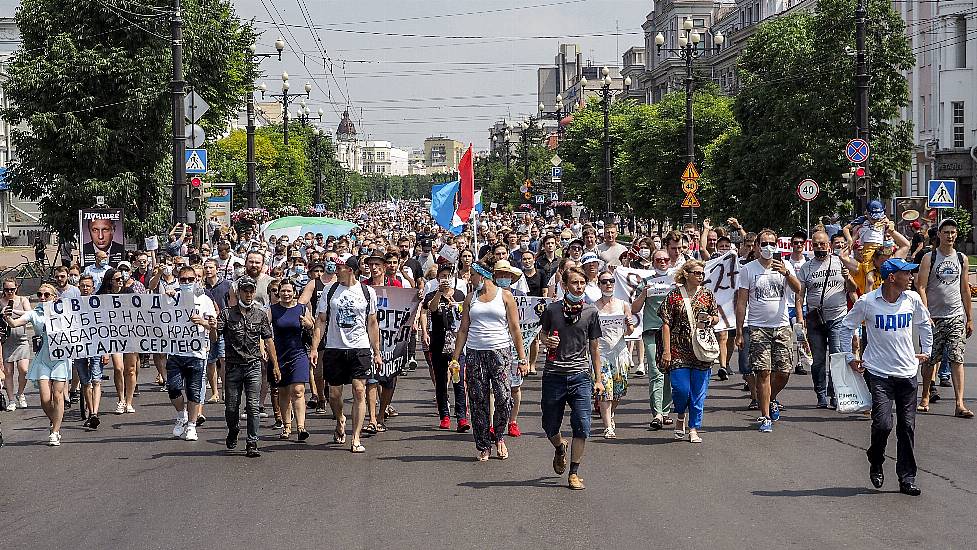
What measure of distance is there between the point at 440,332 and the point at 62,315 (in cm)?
392

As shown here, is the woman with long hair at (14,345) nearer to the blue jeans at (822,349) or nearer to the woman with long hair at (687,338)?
the woman with long hair at (687,338)

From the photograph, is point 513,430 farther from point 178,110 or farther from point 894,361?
point 178,110

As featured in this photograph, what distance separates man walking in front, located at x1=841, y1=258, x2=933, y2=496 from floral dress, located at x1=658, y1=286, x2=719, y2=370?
192cm

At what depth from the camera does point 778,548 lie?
7410 mm

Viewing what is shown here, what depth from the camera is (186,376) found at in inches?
487

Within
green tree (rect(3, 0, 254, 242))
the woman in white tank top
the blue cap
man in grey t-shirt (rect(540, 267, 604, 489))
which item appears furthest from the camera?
green tree (rect(3, 0, 254, 242))

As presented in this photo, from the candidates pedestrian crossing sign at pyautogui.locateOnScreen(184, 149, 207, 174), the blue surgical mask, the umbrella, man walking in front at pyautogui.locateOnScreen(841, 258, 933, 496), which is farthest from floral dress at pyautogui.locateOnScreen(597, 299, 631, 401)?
the umbrella

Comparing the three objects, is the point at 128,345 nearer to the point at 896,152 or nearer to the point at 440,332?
the point at 440,332

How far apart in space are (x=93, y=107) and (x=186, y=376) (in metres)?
24.0

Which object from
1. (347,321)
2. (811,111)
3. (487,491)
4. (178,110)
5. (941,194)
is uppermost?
(811,111)

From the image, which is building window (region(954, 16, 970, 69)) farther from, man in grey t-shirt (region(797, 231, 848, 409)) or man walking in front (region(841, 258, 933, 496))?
man walking in front (region(841, 258, 933, 496))

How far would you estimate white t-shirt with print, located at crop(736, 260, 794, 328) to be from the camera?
12.1 metres

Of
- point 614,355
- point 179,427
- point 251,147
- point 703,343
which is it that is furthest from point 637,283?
point 251,147

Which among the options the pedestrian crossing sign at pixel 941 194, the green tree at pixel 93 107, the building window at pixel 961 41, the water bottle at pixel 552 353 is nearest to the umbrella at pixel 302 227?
the green tree at pixel 93 107
